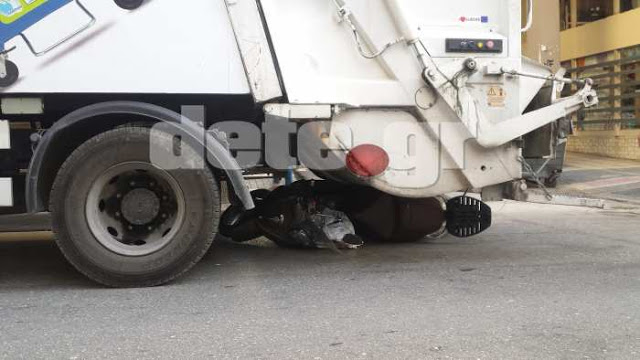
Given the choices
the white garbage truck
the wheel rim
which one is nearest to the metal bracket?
the white garbage truck

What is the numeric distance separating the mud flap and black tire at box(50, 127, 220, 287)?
2.22 m

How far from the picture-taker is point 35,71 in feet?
14.0

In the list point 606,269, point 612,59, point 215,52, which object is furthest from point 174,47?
point 612,59

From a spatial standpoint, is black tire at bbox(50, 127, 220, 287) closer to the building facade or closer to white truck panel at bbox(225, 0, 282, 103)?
white truck panel at bbox(225, 0, 282, 103)

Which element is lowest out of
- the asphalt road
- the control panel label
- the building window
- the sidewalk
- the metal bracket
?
the sidewalk

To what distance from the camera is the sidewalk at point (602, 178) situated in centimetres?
1114

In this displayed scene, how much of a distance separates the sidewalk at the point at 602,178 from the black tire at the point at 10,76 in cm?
848

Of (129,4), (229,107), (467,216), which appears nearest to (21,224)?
(229,107)

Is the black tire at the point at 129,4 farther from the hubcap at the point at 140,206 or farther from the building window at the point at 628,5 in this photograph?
the building window at the point at 628,5

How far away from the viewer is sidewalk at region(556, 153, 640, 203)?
36.6ft

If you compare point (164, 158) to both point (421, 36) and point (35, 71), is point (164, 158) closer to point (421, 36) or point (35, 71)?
point (35, 71)

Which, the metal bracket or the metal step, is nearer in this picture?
the metal bracket

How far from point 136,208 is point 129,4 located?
1341mm

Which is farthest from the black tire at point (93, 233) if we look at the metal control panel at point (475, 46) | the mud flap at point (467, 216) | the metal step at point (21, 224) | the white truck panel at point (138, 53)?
the metal step at point (21, 224)
